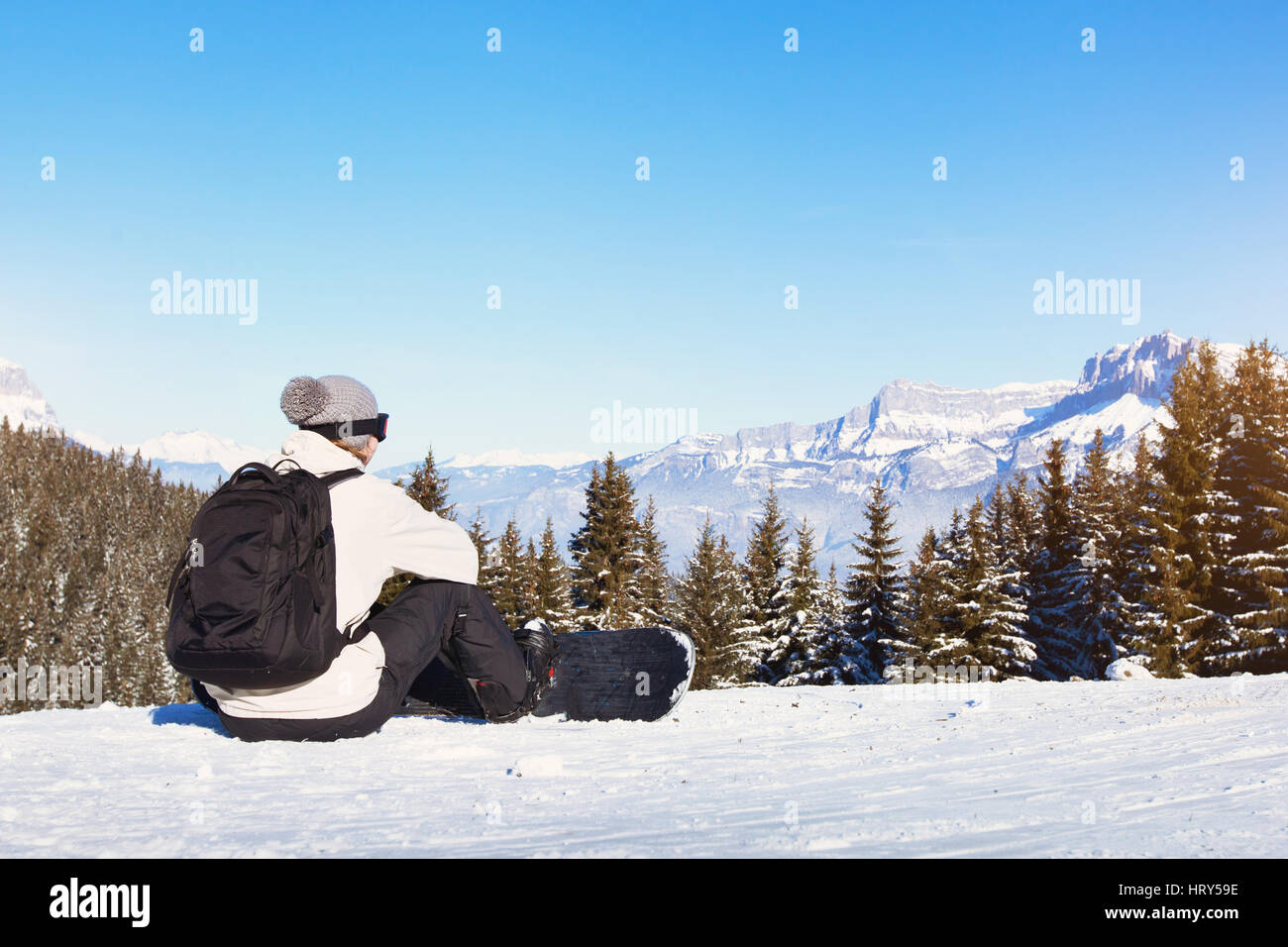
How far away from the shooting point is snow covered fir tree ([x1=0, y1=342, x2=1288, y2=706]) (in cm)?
2594

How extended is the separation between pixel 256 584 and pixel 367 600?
2.08 ft

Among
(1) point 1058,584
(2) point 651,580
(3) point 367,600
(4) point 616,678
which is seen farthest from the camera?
(2) point 651,580

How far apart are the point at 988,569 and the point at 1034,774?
29777 millimetres

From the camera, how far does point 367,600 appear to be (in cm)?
412

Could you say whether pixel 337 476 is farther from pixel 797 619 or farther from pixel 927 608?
pixel 797 619

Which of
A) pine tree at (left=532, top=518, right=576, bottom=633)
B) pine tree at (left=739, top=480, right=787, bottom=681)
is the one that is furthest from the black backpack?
pine tree at (left=532, top=518, right=576, bottom=633)

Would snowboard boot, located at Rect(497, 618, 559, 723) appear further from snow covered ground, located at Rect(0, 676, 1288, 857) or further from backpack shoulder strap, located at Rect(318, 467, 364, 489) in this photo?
backpack shoulder strap, located at Rect(318, 467, 364, 489)

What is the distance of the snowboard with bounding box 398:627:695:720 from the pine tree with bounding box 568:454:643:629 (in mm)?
29344

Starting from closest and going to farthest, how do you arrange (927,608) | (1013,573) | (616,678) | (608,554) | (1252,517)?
(616,678) < (1252,517) < (1013,573) < (927,608) < (608,554)

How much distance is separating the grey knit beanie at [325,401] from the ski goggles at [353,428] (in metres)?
0.02

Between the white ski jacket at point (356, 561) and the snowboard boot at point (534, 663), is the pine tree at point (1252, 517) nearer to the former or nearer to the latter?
the snowboard boot at point (534, 663)

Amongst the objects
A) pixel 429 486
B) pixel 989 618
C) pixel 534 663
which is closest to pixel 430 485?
pixel 429 486

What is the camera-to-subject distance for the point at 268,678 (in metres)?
3.85

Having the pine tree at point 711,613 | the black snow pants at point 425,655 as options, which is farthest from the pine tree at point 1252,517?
the black snow pants at point 425,655
